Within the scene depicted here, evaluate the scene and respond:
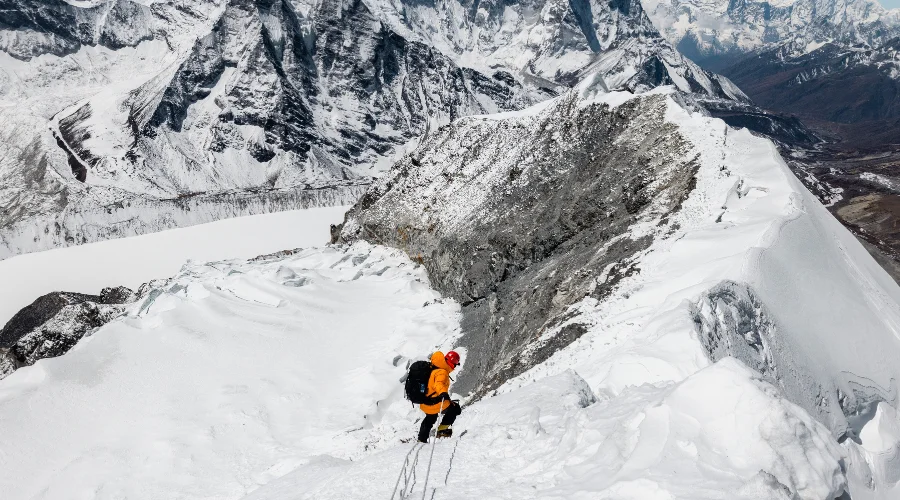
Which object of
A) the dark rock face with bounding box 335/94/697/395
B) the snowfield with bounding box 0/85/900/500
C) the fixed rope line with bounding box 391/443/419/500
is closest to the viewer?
the snowfield with bounding box 0/85/900/500

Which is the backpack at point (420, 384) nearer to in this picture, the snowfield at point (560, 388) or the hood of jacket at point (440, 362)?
the hood of jacket at point (440, 362)

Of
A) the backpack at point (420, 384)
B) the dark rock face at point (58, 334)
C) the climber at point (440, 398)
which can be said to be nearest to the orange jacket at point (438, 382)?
the climber at point (440, 398)

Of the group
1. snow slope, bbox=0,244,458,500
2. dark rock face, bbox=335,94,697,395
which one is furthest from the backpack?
snow slope, bbox=0,244,458,500

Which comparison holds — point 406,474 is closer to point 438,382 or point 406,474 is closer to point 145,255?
point 438,382

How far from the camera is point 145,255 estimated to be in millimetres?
97188

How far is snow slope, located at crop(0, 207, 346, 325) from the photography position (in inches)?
3538

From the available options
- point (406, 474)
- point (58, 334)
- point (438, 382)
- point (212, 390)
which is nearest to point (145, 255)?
point (58, 334)

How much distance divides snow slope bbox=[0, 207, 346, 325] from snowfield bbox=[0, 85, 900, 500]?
5698 centimetres

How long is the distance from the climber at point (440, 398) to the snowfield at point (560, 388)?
538mm

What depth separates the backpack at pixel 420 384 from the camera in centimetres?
1189

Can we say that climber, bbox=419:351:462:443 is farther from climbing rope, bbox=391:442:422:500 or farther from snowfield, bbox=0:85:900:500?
climbing rope, bbox=391:442:422:500

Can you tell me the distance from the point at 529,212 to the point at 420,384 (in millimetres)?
26178

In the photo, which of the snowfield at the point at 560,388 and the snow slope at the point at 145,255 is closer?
the snowfield at the point at 560,388

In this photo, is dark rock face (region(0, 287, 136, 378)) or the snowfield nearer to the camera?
the snowfield
